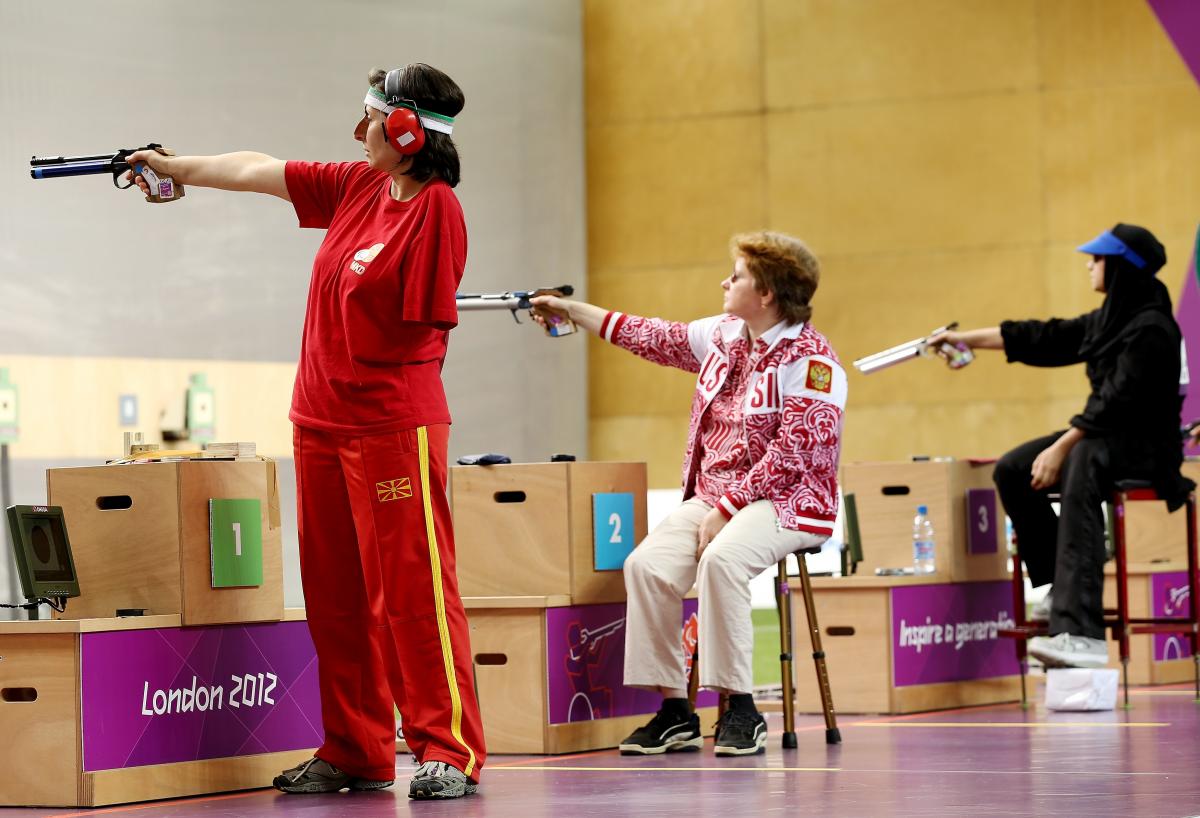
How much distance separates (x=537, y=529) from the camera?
4715 millimetres

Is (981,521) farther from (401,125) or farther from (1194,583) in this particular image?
(401,125)

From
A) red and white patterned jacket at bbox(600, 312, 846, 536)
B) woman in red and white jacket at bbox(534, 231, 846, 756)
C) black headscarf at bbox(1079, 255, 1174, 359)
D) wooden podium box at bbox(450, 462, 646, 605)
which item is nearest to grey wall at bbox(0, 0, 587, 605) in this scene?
wooden podium box at bbox(450, 462, 646, 605)

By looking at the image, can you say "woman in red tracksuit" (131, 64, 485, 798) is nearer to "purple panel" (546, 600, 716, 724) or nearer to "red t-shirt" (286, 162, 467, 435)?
"red t-shirt" (286, 162, 467, 435)

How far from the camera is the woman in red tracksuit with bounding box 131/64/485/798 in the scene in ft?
11.8

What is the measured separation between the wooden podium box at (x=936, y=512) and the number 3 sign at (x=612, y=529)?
133 centimetres

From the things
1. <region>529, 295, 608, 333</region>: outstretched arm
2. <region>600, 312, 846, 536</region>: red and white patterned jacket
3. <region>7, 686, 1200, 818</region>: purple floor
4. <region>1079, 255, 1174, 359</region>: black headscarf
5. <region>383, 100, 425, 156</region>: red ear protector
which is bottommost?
<region>7, 686, 1200, 818</region>: purple floor

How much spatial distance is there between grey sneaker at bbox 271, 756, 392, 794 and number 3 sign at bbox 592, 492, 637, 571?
1.11 m

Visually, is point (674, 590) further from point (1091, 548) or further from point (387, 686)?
point (1091, 548)

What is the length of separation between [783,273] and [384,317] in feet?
4.59

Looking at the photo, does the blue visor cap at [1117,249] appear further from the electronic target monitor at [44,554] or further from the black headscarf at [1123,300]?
the electronic target monitor at [44,554]

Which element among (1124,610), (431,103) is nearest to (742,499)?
(431,103)

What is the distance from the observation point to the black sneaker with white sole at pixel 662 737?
14.7ft

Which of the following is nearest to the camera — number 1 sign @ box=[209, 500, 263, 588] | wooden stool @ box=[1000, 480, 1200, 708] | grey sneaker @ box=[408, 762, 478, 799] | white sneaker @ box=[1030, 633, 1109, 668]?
grey sneaker @ box=[408, 762, 478, 799]

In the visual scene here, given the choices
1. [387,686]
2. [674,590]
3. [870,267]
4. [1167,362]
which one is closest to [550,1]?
[870,267]
